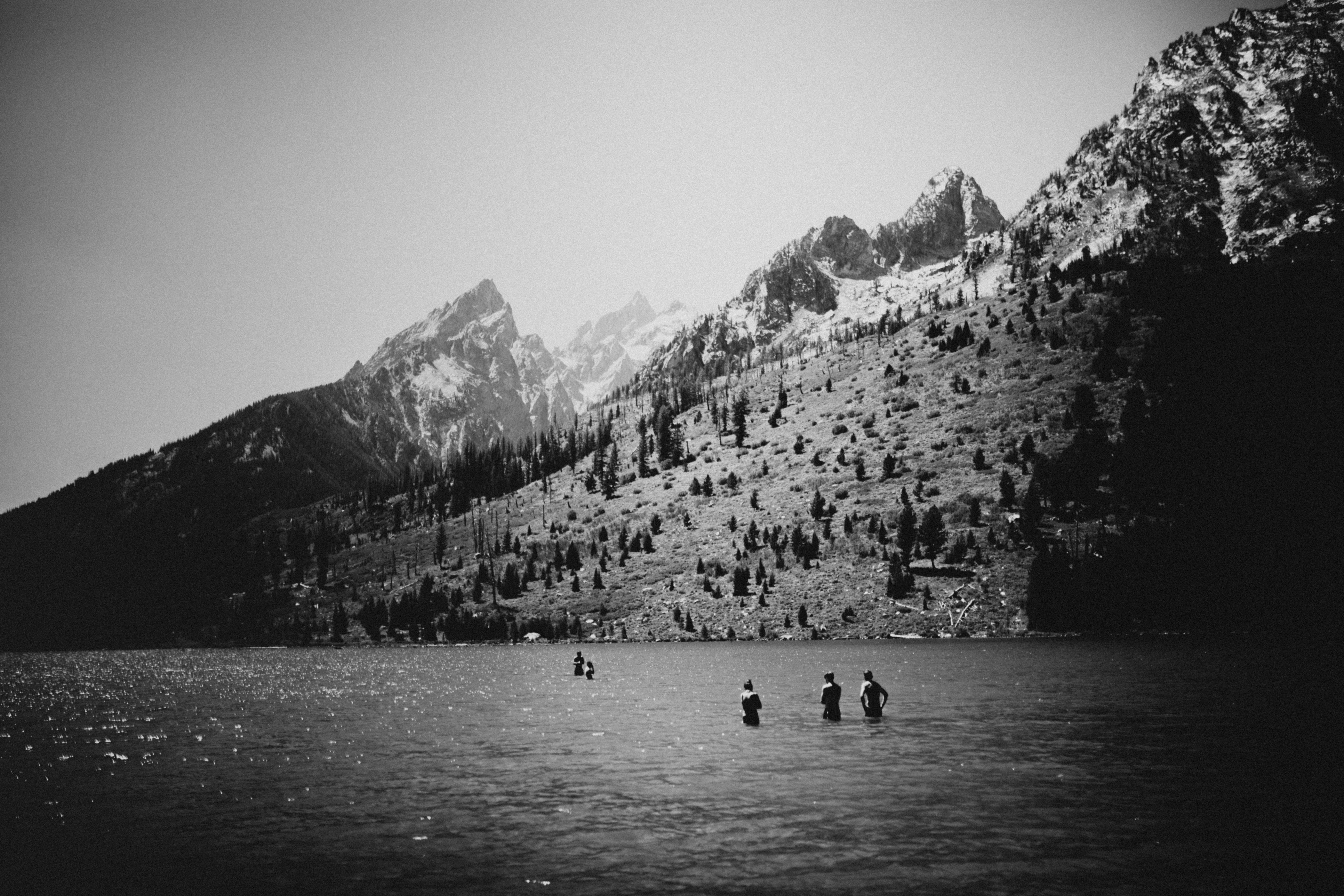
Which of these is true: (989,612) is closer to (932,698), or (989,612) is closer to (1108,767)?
(932,698)

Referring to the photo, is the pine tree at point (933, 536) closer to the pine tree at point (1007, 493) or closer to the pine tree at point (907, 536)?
the pine tree at point (907, 536)

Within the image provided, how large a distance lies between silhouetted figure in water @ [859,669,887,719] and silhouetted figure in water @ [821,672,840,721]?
1.95m

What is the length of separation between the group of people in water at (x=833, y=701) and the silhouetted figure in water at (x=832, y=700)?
0.04 feet

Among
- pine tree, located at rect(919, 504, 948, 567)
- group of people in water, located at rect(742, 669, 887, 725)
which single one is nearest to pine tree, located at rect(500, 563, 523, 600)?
pine tree, located at rect(919, 504, 948, 567)

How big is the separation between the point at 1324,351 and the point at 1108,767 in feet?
715

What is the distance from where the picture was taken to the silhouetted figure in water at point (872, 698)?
141 ft

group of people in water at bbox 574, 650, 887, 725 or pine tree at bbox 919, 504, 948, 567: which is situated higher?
pine tree at bbox 919, 504, 948, 567

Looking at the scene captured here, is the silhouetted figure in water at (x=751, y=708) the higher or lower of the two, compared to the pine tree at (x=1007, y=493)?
lower

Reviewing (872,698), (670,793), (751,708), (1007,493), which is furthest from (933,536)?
(670,793)

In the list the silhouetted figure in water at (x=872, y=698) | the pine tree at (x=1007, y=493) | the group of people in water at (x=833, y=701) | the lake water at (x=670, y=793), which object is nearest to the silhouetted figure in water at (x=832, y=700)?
the group of people in water at (x=833, y=701)

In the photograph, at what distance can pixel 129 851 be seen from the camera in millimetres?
20172

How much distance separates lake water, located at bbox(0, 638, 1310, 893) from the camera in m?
17.6

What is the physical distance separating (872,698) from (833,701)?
301cm

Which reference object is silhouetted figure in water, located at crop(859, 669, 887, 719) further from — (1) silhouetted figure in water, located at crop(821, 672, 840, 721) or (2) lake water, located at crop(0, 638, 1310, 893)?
(1) silhouetted figure in water, located at crop(821, 672, 840, 721)
